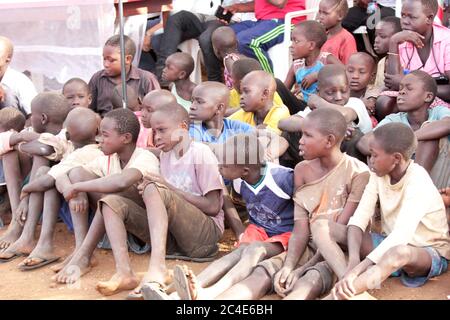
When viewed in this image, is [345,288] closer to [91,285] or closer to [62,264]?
[91,285]

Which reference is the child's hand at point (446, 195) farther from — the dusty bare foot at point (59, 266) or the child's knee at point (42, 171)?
the child's knee at point (42, 171)

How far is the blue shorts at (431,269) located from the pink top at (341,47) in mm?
2212

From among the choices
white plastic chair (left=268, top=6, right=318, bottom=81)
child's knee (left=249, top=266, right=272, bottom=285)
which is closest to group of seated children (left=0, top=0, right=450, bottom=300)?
child's knee (left=249, top=266, right=272, bottom=285)

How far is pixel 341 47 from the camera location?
6043 mm

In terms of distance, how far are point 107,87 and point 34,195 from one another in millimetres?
1433

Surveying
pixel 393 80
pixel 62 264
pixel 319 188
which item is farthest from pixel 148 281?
pixel 393 80

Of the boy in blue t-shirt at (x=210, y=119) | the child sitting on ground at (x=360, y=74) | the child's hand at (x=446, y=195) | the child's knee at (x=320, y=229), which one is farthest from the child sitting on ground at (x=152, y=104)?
the child's hand at (x=446, y=195)

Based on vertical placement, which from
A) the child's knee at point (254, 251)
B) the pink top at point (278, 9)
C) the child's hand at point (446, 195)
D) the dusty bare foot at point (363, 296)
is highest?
the pink top at point (278, 9)

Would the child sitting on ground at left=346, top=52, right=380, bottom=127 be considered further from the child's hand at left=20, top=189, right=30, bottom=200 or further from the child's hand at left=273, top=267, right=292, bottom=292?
the child's hand at left=20, top=189, right=30, bottom=200

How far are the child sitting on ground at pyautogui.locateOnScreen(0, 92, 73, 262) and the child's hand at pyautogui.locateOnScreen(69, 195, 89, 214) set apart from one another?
422mm

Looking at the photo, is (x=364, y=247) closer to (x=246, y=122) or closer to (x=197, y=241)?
(x=197, y=241)

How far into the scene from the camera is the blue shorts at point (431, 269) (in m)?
3.97

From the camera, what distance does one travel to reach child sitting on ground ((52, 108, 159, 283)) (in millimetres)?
4434

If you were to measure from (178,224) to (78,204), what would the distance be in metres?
0.65
